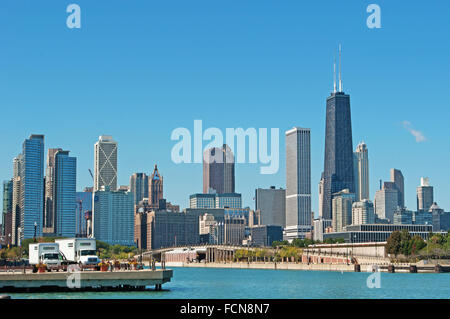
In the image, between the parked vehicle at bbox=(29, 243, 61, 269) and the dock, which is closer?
the dock

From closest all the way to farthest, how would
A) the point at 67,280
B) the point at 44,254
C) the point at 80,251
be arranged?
the point at 67,280
the point at 44,254
the point at 80,251

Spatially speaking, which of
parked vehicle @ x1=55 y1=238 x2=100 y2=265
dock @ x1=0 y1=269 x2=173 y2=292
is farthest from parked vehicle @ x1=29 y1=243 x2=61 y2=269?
dock @ x1=0 y1=269 x2=173 y2=292

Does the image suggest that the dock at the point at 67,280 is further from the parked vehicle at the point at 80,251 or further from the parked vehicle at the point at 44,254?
the parked vehicle at the point at 80,251

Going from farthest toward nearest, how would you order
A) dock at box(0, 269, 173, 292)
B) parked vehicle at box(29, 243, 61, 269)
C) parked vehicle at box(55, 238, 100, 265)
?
1. parked vehicle at box(55, 238, 100, 265)
2. parked vehicle at box(29, 243, 61, 269)
3. dock at box(0, 269, 173, 292)

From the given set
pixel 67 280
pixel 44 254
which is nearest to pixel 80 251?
pixel 44 254

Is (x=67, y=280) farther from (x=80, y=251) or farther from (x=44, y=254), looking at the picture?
(x=44, y=254)

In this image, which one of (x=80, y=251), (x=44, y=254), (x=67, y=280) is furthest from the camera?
(x=80, y=251)

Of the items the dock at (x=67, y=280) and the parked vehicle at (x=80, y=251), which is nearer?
the dock at (x=67, y=280)

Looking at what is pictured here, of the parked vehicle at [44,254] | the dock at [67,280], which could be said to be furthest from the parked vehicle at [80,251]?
the dock at [67,280]

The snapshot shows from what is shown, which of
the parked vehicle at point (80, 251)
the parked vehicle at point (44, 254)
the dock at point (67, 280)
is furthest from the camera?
the parked vehicle at point (80, 251)

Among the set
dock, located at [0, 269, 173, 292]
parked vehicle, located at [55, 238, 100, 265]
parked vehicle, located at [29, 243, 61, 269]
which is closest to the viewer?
dock, located at [0, 269, 173, 292]

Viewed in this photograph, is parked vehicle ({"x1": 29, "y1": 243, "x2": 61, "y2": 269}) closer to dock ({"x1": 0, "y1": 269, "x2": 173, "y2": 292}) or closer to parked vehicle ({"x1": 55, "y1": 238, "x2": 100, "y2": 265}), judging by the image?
parked vehicle ({"x1": 55, "y1": 238, "x2": 100, "y2": 265})
